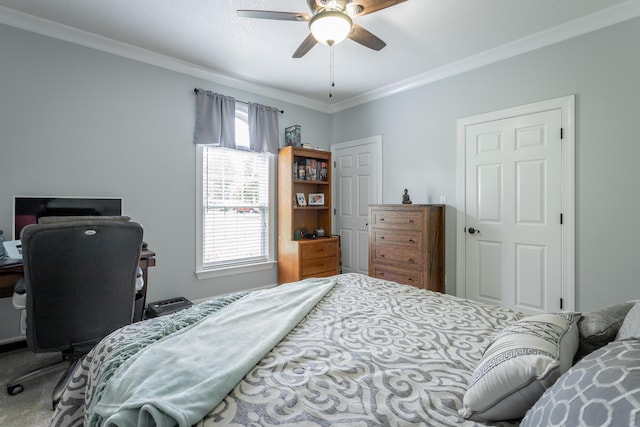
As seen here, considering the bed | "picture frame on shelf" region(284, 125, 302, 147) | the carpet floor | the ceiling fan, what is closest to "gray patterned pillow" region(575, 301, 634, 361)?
the bed

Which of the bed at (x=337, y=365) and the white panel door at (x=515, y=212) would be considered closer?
the bed at (x=337, y=365)

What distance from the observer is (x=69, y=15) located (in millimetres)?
2461

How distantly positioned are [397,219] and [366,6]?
6.99ft

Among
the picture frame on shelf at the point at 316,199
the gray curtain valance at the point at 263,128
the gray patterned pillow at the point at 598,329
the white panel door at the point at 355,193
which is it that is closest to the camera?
the gray patterned pillow at the point at 598,329

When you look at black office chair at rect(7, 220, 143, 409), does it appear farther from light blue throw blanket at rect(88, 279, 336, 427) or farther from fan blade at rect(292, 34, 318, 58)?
fan blade at rect(292, 34, 318, 58)

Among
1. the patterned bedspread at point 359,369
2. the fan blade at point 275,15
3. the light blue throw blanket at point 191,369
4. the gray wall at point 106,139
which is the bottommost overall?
the patterned bedspread at point 359,369

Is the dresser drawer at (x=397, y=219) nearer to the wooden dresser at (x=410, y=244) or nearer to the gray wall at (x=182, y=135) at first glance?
the wooden dresser at (x=410, y=244)

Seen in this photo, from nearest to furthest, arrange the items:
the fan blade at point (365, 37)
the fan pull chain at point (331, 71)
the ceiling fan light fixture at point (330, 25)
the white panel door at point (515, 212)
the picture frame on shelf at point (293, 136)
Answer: the ceiling fan light fixture at point (330, 25) → the fan blade at point (365, 37) → the white panel door at point (515, 212) → the fan pull chain at point (331, 71) → the picture frame on shelf at point (293, 136)

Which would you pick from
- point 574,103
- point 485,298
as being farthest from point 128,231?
point 574,103

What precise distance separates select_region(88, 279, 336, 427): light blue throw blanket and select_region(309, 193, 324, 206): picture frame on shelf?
9.55 feet

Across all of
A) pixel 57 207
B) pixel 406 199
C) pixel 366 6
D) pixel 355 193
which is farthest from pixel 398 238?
pixel 57 207

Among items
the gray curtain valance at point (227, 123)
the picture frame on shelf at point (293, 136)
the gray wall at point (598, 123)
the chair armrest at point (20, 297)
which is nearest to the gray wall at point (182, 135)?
the gray wall at point (598, 123)

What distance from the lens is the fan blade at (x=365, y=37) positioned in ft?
6.91

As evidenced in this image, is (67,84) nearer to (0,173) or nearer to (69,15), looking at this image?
(69,15)
